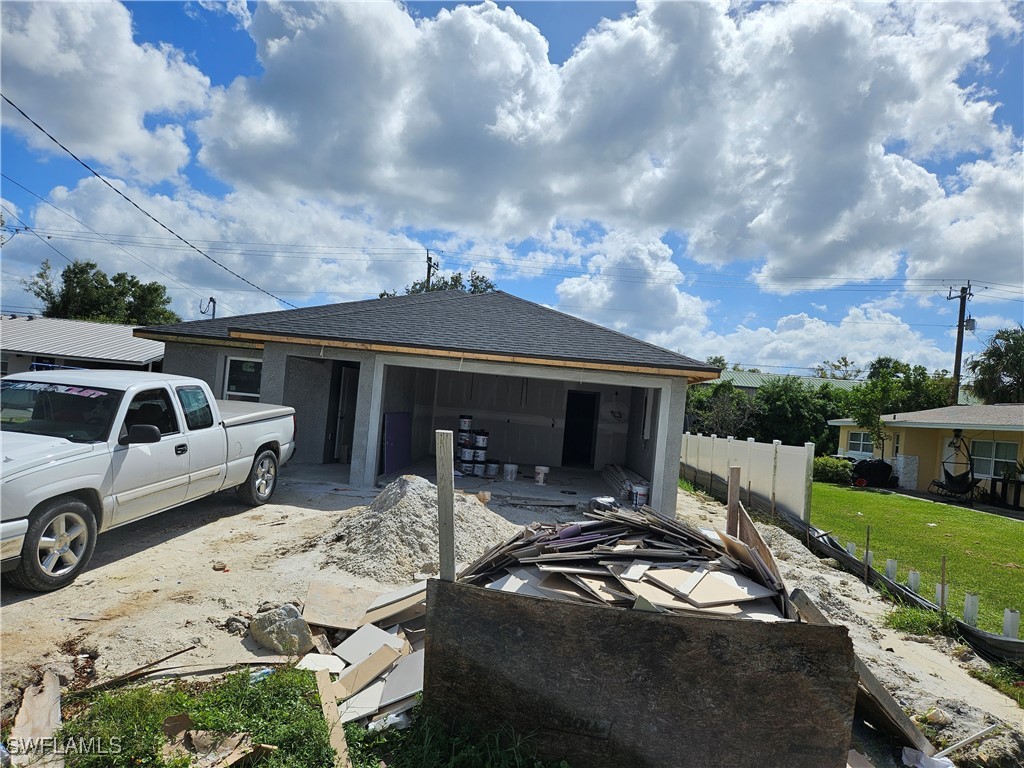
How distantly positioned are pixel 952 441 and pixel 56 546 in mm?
27632

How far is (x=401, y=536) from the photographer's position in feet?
24.8

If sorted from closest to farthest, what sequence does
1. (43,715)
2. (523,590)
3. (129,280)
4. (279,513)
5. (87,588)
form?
(43,715)
(523,590)
(87,588)
(279,513)
(129,280)

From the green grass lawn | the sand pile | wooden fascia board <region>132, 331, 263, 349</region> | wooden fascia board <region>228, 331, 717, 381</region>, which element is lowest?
the green grass lawn

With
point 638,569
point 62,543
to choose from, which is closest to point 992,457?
point 638,569

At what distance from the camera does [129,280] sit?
4166 centimetres

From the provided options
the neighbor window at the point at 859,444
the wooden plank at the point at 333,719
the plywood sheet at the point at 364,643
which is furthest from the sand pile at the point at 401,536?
the neighbor window at the point at 859,444

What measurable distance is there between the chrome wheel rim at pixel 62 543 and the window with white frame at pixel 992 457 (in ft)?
84.3

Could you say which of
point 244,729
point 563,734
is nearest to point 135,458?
point 244,729

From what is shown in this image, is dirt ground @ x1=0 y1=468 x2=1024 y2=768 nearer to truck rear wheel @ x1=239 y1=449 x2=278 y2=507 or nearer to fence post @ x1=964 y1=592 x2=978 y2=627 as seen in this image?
truck rear wheel @ x1=239 y1=449 x2=278 y2=507

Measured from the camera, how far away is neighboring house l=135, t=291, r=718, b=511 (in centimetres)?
1191

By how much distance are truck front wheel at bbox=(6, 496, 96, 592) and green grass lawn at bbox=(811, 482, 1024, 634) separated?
960cm

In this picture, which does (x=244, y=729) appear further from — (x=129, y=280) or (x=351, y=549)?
(x=129, y=280)

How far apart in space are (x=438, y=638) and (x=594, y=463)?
50.2 ft

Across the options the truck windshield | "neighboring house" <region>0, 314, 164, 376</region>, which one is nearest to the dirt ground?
the truck windshield
